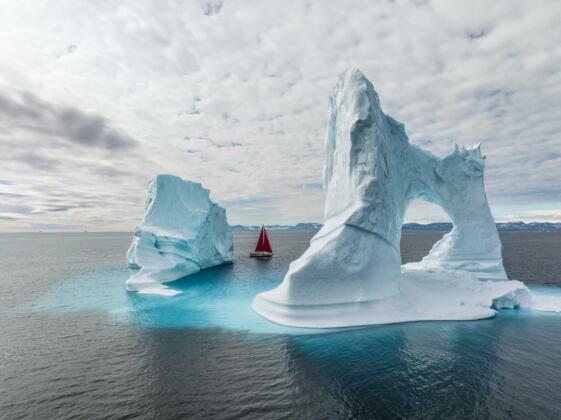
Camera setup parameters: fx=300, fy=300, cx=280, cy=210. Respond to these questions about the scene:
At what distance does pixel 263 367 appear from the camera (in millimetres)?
11914

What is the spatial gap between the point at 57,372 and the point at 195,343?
543cm

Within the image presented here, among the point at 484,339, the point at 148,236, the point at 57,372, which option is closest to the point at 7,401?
the point at 57,372

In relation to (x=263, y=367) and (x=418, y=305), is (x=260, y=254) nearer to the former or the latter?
(x=418, y=305)

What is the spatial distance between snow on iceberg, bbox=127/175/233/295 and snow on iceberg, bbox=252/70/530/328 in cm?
1494

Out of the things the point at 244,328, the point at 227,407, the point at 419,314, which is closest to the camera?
the point at 227,407

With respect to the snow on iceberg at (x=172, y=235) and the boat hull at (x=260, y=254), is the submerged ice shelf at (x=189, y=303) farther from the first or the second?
the boat hull at (x=260, y=254)

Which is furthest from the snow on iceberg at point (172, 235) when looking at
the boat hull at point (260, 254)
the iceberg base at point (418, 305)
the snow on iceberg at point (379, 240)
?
the boat hull at point (260, 254)

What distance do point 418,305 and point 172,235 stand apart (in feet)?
86.4

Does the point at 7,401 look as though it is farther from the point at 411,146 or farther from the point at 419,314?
the point at 411,146

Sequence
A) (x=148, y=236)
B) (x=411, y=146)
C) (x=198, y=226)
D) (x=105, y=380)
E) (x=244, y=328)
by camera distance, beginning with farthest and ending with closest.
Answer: (x=198, y=226) → (x=148, y=236) → (x=411, y=146) → (x=244, y=328) → (x=105, y=380)

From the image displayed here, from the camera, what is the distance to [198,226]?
38.1 m

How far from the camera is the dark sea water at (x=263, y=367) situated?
9375 mm

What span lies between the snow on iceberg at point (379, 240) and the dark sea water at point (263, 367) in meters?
1.51

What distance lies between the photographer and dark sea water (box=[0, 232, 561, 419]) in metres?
9.38
